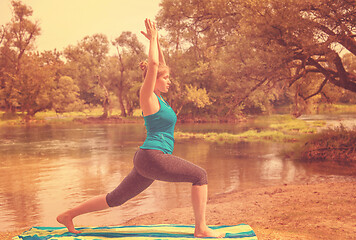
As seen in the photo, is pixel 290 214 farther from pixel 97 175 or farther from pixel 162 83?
pixel 97 175

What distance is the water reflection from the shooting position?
6336mm

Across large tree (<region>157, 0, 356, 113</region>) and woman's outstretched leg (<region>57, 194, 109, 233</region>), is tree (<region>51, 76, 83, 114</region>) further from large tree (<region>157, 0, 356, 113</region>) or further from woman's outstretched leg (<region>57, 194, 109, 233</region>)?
woman's outstretched leg (<region>57, 194, 109, 233</region>)

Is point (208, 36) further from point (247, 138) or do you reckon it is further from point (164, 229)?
point (164, 229)

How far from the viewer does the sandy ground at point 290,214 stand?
3625 mm

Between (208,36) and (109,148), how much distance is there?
6.24 metres

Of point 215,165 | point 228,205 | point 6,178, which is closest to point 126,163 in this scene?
point 215,165

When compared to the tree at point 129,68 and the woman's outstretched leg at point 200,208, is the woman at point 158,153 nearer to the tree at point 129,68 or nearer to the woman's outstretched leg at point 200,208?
the woman's outstretched leg at point 200,208

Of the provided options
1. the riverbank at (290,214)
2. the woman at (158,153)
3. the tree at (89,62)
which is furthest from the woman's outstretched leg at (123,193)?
the tree at (89,62)

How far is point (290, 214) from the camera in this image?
14.9 feet

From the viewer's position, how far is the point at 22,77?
3634 centimetres

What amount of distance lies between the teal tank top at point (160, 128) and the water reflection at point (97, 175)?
122 inches

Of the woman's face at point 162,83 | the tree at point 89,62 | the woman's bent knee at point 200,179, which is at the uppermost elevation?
the tree at point 89,62

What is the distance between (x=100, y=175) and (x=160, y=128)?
24.6ft

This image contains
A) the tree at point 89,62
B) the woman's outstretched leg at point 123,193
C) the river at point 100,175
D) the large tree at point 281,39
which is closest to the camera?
the woman's outstretched leg at point 123,193
